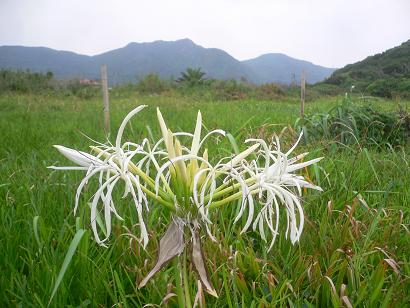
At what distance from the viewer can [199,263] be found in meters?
0.75

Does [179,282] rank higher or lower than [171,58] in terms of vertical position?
lower

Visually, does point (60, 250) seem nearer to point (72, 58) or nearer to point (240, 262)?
point (240, 262)

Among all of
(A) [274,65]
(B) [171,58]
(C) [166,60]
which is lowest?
(A) [274,65]

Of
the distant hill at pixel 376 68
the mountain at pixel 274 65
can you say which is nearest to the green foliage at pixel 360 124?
the distant hill at pixel 376 68

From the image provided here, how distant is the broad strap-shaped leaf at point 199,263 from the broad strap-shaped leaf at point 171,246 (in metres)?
0.02

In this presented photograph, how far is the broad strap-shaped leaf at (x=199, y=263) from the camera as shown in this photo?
2.44ft

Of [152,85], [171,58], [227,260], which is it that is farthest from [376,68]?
[171,58]

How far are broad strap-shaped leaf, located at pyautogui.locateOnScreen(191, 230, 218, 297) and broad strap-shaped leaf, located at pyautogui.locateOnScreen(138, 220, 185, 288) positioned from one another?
2 cm

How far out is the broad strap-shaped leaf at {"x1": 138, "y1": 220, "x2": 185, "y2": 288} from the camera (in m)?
0.75

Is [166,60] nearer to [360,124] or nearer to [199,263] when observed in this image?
[360,124]

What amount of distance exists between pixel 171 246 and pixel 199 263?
2.4 inches

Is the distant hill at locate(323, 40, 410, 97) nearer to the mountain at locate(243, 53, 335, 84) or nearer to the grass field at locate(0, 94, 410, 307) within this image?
the grass field at locate(0, 94, 410, 307)

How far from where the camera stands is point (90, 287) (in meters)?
1.20

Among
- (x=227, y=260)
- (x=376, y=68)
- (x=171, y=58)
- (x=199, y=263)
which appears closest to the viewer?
(x=199, y=263)
